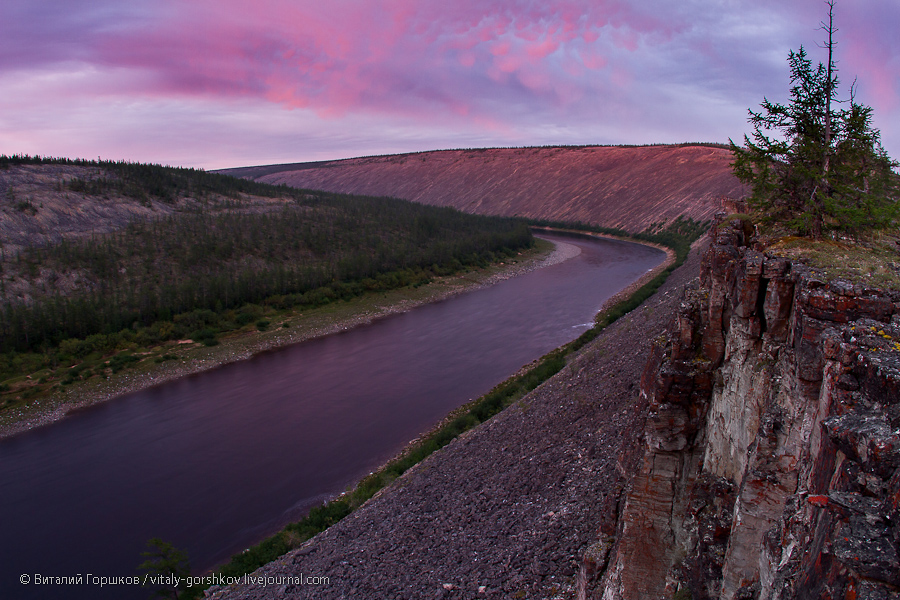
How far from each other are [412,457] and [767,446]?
13.1 metres

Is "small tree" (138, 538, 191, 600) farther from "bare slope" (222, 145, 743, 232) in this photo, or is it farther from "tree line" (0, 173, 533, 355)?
"bare slope" (222, 145, 743, 232)

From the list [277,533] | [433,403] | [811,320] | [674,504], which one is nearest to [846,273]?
[811,320]

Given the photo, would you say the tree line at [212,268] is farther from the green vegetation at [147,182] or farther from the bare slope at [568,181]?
the bare slope at [568,181]

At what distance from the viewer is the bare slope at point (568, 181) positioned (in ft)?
246

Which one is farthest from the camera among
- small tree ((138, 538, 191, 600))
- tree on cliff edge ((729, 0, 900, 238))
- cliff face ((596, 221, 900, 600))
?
small tree ((138, 538, 191, 600))

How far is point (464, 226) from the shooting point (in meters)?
71.9

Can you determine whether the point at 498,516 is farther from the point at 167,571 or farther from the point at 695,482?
the point at 167,571

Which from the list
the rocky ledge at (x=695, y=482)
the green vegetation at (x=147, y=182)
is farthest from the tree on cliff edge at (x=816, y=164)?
the green vegetation at (x=147, y=182)

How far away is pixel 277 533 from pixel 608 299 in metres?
29.1

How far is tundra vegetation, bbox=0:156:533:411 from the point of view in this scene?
28266 mm

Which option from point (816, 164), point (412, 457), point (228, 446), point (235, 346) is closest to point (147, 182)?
point (235, 346)

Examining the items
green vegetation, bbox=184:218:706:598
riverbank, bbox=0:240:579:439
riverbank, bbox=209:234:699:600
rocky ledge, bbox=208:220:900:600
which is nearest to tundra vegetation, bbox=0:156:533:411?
riverbank, bbox=0:240:579:439

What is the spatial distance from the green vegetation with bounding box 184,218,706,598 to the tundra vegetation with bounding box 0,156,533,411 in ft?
59.3

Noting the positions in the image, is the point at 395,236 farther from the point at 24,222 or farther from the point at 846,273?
the point at 846,273
